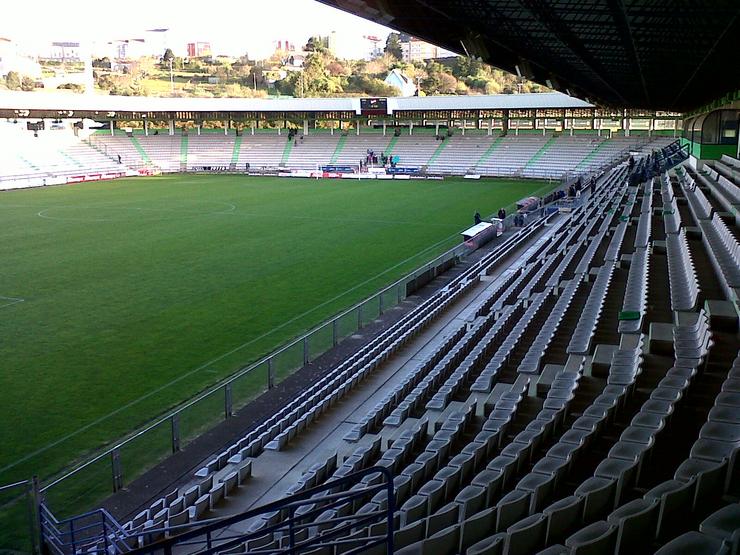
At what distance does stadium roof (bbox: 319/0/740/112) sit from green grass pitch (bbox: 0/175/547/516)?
6.66 metres

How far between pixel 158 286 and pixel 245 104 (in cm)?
4573

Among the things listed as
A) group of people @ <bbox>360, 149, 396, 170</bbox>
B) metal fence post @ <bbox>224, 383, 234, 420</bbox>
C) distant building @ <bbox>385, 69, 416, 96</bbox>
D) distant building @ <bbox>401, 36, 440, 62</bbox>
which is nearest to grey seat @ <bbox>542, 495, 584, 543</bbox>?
metal fence post @ <bbox>224, 383, 234, 420</bbox>

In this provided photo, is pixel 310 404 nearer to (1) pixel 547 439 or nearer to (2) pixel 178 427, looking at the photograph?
(2) pixel 178 427

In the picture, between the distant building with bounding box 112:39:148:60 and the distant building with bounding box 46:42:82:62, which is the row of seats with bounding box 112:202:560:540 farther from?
the distant building with bounding box 46:42:82:62

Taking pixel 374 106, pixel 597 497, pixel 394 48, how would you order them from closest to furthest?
1. pixel 597 497
2. pixel 374 106
3. pixel 394 48

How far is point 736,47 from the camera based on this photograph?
13.6 m

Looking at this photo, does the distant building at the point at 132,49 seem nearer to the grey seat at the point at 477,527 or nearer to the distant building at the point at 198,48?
the distant building at the point at 198,48

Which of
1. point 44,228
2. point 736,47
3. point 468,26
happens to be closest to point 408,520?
point 468,26

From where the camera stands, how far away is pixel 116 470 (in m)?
8.48

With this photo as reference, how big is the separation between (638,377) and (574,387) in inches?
26.5

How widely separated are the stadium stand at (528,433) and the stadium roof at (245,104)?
41.4m

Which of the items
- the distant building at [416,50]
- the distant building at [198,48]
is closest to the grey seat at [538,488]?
the distant building at [416,50]

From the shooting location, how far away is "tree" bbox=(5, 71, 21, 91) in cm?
10031

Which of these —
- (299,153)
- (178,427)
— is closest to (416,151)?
(299,153)
